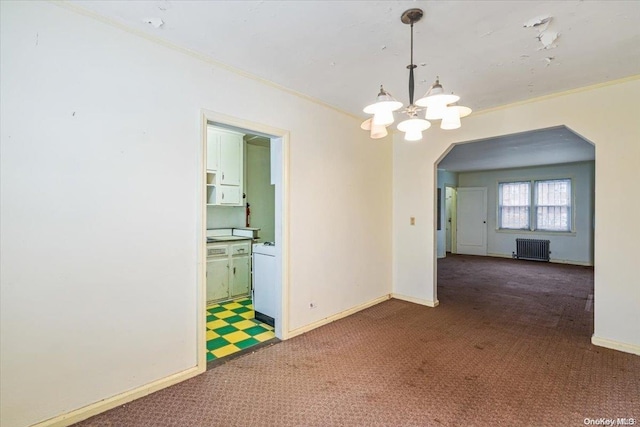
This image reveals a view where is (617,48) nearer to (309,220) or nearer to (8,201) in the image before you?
(309,220)

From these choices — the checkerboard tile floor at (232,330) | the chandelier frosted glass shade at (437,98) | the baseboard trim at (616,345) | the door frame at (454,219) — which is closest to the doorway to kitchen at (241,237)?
the checkerboard tile floor at (232,330)

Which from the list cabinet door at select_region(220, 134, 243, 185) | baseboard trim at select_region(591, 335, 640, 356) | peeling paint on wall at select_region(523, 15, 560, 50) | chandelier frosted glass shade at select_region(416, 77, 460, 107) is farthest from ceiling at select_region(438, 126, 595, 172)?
cabinet door at select_region(220, 134, 243, 185)

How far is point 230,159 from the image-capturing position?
183 inches

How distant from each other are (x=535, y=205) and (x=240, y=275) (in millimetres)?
7874

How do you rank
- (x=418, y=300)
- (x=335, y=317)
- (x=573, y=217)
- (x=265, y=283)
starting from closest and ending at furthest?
(x=265, y=283), (x=335, y=317), (x=418, y=300), (x=573, y=217)

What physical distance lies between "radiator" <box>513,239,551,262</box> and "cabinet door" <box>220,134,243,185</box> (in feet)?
25.0

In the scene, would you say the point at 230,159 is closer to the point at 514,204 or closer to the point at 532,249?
the point at 514,204

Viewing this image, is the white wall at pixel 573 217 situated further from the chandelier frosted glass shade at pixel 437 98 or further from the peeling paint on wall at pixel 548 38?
the chandelier frosted glass shade at pixel 437 98

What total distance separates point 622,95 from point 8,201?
485 centimetres

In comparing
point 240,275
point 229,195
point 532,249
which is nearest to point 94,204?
point 229,195

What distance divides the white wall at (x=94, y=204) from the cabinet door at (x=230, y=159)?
75.8 inches

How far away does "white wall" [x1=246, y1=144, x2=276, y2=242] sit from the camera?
5297 mm

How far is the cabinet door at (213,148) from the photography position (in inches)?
173

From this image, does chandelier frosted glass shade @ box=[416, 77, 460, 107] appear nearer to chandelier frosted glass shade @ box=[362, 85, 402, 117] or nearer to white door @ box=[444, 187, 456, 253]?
chandelier frosted glass shade @ box=[362, 85, 402, 117]
